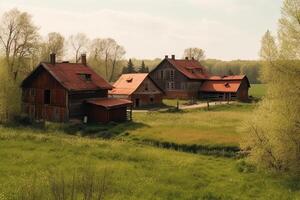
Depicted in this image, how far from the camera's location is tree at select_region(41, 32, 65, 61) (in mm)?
88169

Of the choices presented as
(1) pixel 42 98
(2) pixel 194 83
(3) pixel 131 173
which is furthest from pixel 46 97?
(2) pixel 194 83

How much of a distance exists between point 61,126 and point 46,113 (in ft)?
24.4

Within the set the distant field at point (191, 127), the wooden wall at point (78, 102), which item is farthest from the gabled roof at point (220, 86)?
the wooden wall at point (78, 102)

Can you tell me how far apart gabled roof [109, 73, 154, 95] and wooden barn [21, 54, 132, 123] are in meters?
11.0

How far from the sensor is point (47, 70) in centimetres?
4947

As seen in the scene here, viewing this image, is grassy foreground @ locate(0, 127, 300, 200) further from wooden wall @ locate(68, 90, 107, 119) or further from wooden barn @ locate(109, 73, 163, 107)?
wooden barn @ locate(109, 73, 163, 107)

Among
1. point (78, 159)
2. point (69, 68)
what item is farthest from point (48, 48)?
point (78, 159)

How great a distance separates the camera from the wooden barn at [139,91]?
6378cm

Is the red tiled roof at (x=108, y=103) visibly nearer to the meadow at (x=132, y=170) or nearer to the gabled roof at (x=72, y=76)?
the gabled roof at (x=72, y=76)

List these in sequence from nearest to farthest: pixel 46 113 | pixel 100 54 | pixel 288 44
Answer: pixel 288 44 → pixel 46 113 → pixel 100 54

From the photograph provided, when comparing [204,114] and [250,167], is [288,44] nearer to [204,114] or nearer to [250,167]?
[250,167]

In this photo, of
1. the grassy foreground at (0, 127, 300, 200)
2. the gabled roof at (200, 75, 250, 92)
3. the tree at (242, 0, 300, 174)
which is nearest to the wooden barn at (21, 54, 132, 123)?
the grassy foreground at (0, 127, 300, 200)

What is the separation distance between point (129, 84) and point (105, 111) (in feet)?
62.5

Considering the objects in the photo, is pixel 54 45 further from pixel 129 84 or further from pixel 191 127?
pixel 191 127
